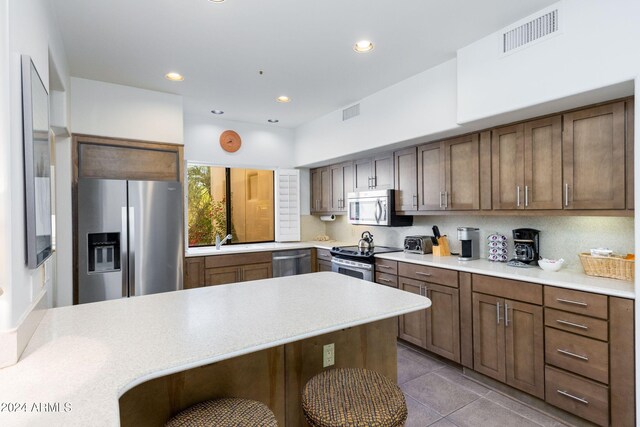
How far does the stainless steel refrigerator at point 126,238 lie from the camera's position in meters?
3.12

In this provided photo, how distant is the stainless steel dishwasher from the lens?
4.50 metres

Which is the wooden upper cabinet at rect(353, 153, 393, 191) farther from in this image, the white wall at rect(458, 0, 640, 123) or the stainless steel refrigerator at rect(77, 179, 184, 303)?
the stainless steel refrigerator at rect(77, 179, 184, 303)

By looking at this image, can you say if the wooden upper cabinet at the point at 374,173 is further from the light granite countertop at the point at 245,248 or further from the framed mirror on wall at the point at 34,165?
the framed mirror on wall at the point at 34,165

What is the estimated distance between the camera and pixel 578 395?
212cm

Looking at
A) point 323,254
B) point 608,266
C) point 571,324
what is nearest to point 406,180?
point 323,254

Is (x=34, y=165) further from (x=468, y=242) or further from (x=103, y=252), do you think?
(x=468, y=242)

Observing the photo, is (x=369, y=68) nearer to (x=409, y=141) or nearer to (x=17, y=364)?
(x=409, y=141)

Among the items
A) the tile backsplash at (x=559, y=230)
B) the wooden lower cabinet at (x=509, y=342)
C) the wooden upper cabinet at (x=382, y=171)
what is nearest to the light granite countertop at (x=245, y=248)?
the wooden upper cabinet at (x=382, y=171)

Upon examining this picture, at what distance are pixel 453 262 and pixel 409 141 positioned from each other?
124 centimetres

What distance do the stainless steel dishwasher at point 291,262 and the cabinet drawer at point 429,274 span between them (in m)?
1.67

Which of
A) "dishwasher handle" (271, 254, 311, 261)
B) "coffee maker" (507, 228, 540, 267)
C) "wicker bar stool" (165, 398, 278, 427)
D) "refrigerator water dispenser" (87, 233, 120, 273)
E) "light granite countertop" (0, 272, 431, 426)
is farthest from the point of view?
"dishwasher handle" (271, 254, 311, 261)

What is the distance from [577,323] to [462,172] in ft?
4.85

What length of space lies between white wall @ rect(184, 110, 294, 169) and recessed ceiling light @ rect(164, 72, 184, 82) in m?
1.02

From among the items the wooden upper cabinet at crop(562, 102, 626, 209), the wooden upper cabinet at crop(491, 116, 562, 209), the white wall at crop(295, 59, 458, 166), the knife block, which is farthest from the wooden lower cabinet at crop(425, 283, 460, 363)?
the white wall at crop(295, 59, 458, 166)
